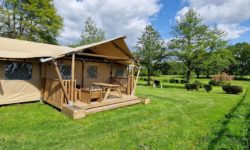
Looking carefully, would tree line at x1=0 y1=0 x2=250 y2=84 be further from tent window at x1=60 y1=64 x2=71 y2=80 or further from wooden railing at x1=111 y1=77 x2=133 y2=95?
tent window at x1=60 y1=64 x2=71 y2=80

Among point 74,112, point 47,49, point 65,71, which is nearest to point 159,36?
point 65,71

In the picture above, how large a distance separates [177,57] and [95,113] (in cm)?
1801

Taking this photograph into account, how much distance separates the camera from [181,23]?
72.9 ft

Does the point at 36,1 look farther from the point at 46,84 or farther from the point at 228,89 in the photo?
the point at 228,89

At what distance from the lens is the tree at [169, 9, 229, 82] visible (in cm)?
2108

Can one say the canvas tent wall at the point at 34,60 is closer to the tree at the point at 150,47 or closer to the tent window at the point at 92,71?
the tent window at the point at 92,71

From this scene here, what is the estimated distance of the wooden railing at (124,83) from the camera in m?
9.38

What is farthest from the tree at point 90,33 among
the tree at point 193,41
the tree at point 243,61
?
the tree at point 243,61

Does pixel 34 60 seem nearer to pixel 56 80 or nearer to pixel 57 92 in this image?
pixel 56 80

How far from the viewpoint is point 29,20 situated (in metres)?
20.1

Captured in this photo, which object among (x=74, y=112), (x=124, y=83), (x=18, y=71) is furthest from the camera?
(x=124, y=83)

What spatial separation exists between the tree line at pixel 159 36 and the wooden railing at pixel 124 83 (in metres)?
8.85

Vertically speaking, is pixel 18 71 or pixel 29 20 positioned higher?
pixel 29 20

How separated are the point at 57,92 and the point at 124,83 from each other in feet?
14.9
